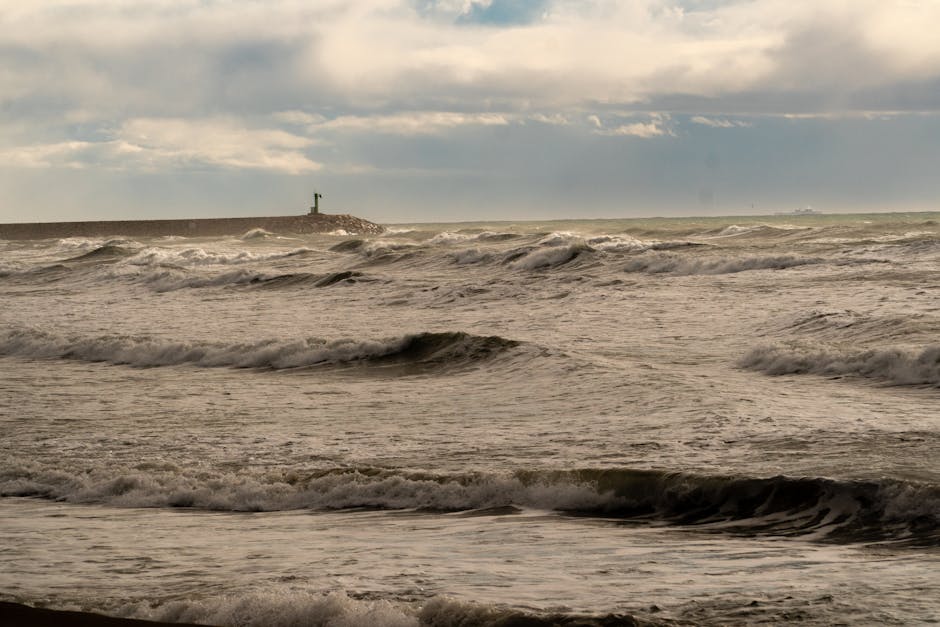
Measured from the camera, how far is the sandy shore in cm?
446

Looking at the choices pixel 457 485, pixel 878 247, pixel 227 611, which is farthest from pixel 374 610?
pixel 878 247

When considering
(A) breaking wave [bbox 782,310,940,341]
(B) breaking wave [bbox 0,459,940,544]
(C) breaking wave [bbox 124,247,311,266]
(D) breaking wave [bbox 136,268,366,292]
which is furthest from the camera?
(C) breaking wave [bbox 124,247,311,266]

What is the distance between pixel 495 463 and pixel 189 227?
68102 millimetres

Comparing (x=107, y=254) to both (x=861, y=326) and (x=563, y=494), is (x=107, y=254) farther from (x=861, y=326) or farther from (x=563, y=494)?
(x=563, y=494)

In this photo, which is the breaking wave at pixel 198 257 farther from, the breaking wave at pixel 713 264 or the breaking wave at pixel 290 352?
the breaking wave at pixel 290 352

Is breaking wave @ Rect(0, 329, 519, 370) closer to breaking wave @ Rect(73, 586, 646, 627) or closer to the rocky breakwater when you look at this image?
breaking wave @ Rect(73, 586, 646, 627)

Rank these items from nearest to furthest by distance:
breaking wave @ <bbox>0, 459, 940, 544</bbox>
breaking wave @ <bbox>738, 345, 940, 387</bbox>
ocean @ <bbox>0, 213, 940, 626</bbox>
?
ocean @ <bbox>0, 213, 940, 626</bbox> → breaking wave @ <bbox>0, 459, 940, 544</bbox> → breaking wave @ <bbox>738, 345, 940, 387</bbox>

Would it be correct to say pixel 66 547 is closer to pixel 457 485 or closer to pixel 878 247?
pixel 457 485

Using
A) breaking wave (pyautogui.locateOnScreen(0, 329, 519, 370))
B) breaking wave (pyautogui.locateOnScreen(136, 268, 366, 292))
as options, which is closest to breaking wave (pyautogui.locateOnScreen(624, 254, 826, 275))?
breaking wave (pyautogui.locateOnScreen(136, 268, 366, 292))

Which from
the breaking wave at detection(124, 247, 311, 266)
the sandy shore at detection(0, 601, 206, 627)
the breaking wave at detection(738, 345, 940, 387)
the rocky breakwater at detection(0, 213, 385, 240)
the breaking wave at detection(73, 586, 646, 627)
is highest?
the rocky breakwater at detection(0, 213, 385, 240)

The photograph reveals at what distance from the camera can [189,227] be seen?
72812 millimetres

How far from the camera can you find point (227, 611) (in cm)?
450

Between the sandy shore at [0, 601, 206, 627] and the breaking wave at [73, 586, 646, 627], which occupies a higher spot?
the breaking wave at [73, 586, 646, 627]

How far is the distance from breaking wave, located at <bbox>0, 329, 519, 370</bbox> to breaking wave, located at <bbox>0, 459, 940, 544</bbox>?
20.2ft
